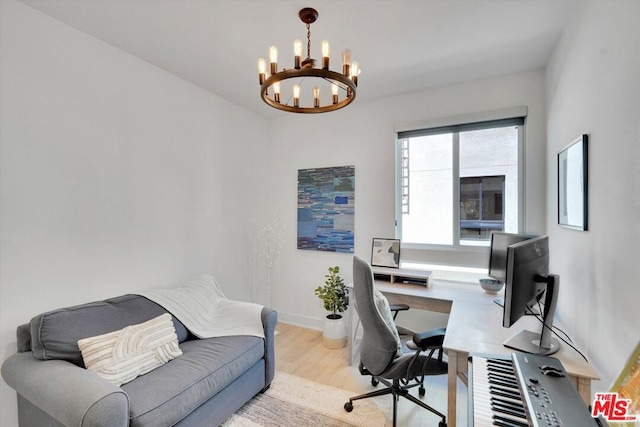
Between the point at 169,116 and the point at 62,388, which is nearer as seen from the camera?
the point at 62,388

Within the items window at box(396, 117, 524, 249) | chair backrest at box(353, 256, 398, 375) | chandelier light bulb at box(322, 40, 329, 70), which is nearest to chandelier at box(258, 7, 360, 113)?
chandelier light bulb at box(322, 40, 329, 70)

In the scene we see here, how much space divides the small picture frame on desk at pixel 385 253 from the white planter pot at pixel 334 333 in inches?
29.4

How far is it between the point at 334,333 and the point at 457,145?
91.4 inches

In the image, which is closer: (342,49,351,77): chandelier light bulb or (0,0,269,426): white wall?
(342,49,351,77): chandelier light bulb

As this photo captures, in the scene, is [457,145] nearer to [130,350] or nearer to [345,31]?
[345,31]

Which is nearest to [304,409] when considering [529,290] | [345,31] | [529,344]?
[529,344]

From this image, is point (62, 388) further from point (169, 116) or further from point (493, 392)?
point (169, 116)

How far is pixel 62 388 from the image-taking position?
4.48ft

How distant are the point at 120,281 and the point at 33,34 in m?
1.72

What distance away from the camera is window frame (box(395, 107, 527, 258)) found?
261 centimetres

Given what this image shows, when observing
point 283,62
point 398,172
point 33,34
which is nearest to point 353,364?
point 398,172

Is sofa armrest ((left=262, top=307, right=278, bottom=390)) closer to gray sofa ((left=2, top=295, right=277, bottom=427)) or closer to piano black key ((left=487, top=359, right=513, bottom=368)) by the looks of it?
gray sofa ((left=2, top=295, right=277, bottom=427))

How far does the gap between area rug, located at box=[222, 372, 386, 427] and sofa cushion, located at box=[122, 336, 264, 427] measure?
1.01 ft

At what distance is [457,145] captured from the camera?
2.90m
